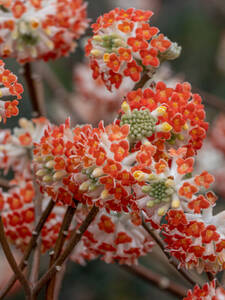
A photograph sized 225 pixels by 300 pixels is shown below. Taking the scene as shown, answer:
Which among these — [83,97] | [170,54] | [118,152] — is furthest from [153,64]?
[83,97]

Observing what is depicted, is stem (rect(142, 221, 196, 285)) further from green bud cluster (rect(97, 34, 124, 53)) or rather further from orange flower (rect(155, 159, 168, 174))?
green bud cluster (rect(97, 34, 124, 53))

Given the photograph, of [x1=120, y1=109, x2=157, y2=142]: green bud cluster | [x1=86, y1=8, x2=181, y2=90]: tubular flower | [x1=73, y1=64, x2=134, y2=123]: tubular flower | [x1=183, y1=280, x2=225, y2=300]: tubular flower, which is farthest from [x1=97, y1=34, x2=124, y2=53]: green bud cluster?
[x1=73, y1=64, x2=134, y2=123]: tubular flower

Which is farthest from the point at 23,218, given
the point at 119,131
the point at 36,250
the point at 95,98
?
the point at 95,98

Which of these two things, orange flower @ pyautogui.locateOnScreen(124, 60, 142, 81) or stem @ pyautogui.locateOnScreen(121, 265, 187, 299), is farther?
A: stem @ pyautogui.locateOnScreen(121, 265, 187, 299)

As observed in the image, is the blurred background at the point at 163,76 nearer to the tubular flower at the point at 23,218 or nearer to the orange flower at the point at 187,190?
the tubular flower at the point at 23,218

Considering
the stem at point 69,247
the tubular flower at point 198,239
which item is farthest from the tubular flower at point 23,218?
the tubular flower at point 198,239

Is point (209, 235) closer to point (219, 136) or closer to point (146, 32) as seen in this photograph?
point (146, 32)

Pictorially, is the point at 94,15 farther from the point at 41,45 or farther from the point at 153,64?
the point at 153,64
